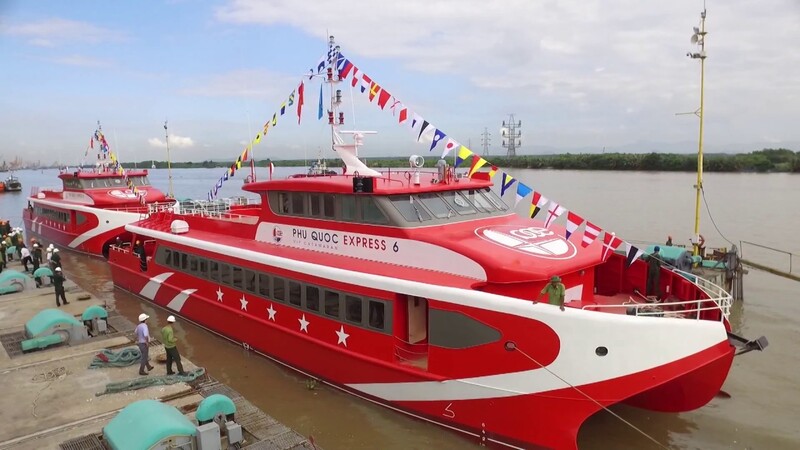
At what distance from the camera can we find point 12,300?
12617mm

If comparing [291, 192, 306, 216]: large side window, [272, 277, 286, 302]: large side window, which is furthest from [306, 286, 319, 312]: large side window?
[291, 192, 306, 216]: large side window

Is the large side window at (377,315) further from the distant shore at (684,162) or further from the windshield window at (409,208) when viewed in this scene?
the distant shore at (684,162)

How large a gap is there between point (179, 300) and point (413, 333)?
7.41 m

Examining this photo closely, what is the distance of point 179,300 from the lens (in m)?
12.5

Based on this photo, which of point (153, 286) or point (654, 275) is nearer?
point (654, 275)

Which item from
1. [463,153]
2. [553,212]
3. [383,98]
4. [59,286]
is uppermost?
[383,98]

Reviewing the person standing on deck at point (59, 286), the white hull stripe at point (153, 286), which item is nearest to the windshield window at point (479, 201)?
the white hull stripe at point (153, 286)

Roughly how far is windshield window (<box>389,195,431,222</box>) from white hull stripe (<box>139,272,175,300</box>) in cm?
723

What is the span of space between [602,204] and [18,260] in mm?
28600

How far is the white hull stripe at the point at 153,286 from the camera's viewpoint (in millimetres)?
13022

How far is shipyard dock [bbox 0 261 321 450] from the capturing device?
20.2 ft

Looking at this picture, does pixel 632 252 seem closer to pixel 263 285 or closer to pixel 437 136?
pixel 437 136

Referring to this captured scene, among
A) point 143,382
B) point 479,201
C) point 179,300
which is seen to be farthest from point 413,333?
point 179,300

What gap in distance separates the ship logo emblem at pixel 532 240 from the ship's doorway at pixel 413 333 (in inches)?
56.2
